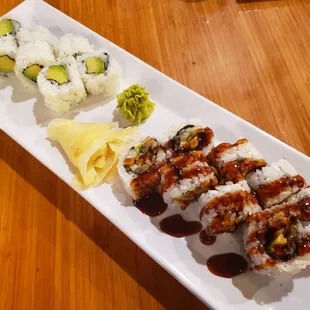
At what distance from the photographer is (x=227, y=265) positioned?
194cm

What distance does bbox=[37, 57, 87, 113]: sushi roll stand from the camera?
243 cm

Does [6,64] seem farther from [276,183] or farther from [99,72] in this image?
[276,183]

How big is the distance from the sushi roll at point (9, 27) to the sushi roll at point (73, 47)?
0.40 m

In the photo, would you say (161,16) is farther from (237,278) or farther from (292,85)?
(237,278)

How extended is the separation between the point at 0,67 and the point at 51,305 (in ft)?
5.62

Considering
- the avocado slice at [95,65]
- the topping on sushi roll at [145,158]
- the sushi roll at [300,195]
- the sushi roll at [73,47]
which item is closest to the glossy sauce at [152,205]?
the topping on sushi roll at [145,158]

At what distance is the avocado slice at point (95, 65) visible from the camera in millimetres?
2512

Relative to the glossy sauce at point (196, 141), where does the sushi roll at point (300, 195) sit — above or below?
above

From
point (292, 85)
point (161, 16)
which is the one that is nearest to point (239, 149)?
point (292, 85)

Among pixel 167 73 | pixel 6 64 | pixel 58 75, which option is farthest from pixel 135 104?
pixel 6 64

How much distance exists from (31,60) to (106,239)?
1.35m

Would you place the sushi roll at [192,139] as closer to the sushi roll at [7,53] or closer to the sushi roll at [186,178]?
the sushi roll at [186,178]

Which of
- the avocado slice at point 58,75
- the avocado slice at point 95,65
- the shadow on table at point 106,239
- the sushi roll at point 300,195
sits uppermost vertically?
the sushi roll at point 300,195

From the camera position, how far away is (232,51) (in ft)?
9.89
